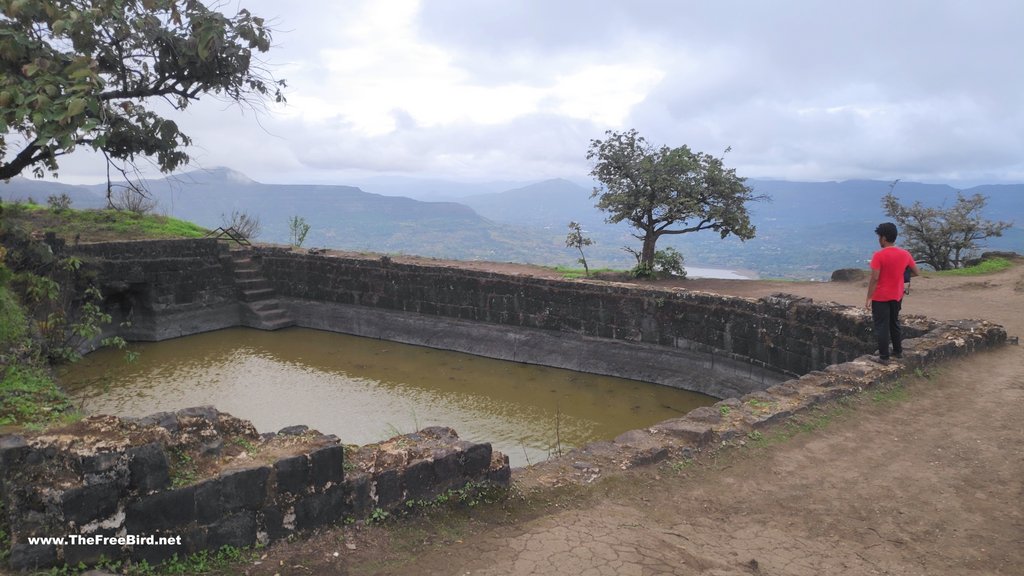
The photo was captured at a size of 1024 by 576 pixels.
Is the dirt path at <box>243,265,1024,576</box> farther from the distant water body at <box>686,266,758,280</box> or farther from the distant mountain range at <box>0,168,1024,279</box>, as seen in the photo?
the distant mountain range at <box>0,168,1024,279</box>

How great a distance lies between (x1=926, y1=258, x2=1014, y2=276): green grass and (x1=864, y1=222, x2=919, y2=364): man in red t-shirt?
10811mm

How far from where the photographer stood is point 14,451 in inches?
117

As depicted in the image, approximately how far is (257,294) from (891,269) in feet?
45.2

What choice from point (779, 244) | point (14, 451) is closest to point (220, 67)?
point (14, 451)

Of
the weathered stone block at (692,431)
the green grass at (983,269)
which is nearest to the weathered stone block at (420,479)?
the weathered stone block at (692,431)

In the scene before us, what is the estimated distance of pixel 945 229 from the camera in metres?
20.0

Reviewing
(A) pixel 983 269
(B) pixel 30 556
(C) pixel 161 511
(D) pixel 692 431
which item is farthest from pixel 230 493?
(A) pixel 983 269

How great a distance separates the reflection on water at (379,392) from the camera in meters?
8.62

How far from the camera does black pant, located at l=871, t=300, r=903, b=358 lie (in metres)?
6.90

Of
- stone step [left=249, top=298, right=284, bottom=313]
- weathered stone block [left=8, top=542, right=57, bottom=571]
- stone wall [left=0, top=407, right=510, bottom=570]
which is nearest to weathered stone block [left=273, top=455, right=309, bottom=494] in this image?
stone wall [left=0, top=407, right=510, bottom=570]

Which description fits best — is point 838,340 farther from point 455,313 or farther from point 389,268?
point 389,268

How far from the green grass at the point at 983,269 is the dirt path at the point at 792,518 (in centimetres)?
1152

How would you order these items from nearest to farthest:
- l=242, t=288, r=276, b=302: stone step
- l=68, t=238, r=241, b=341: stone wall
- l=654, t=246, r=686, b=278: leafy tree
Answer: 1. l=68, t=238, r=241, b=341: stone wall
2. l=242, t=288, r=276, b=302: stone step
3. l=654, t=246, r=686, b=278: leafy tree

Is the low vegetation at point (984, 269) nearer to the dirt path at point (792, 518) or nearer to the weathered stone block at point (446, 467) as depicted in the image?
the dirt path at point (792, 518)
